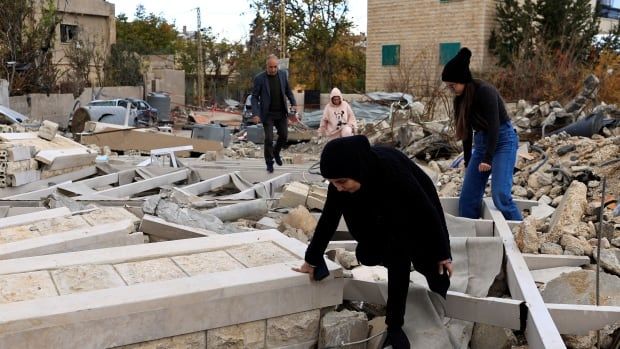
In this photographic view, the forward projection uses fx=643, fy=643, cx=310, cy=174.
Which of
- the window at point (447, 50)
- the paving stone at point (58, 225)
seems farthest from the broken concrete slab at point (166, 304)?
the window at point (447, 50)

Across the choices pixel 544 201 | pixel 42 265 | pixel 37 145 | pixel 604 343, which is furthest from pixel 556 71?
pixel 42 265

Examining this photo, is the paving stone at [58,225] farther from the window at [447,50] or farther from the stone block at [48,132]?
the window at [447,50]

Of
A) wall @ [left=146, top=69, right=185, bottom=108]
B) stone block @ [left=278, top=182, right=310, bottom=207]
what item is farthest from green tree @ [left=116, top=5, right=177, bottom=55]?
stone block @ [left=278, top=182, right=310, bottom=207]

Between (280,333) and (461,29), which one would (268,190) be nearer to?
(280,333)

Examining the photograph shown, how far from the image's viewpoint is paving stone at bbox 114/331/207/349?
3.23 metres

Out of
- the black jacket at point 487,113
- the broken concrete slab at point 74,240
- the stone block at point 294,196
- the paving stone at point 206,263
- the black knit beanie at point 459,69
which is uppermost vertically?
A: the black knit beanie at point 459,69

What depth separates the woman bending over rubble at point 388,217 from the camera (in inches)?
128

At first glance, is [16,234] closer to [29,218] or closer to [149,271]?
[29,218]

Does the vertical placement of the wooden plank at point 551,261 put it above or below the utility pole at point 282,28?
below

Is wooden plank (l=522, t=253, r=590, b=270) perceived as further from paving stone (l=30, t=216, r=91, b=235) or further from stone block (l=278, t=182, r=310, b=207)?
paving stone (l=30, t=216, r=91, b=235)

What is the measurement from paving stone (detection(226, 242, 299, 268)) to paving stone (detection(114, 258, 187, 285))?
1.39ft

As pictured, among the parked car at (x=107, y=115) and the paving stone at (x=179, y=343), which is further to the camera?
the parked car at (x=107, y=115)

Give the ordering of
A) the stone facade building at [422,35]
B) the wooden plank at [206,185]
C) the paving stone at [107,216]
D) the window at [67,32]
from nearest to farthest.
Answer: the paving stone at [107,216], the wooden plank at [206,185], the stone facade building at [422,35], the window at [67,32]

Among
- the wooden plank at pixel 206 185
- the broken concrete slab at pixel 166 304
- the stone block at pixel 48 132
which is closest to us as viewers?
the broken concrete slab at pixel 166 304
